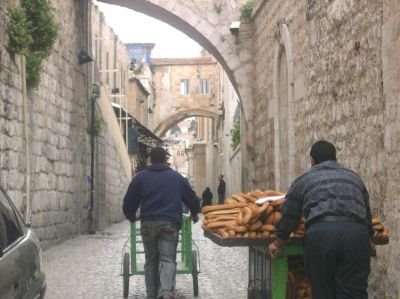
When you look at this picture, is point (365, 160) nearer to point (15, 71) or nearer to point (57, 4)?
point (15, 71)

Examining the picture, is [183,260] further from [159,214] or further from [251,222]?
[251,222]

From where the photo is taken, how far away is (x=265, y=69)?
14.8 metres

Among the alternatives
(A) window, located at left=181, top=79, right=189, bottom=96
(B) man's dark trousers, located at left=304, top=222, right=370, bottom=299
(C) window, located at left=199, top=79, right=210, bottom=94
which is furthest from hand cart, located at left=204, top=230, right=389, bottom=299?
(C) window, located at left=199, top=79, right=210, bottom=94

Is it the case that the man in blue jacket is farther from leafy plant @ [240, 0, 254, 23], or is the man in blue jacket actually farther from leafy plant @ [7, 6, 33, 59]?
leafy plant @ [240, 0, 254, 23]

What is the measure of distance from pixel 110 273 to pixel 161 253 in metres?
3.22

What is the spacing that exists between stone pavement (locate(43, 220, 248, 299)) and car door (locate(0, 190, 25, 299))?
337 cm

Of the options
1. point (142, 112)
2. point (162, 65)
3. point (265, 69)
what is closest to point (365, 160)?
point (265, 69)

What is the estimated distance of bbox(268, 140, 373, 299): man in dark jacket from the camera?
4090mm

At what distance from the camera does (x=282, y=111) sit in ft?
42.4

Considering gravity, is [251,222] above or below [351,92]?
below

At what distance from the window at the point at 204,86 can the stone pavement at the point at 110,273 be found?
1446 inches

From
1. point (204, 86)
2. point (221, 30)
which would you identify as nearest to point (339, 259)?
point (221, 30)

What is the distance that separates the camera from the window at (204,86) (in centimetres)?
4991

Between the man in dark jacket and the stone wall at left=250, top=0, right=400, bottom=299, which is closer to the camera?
the man in dark jacket
